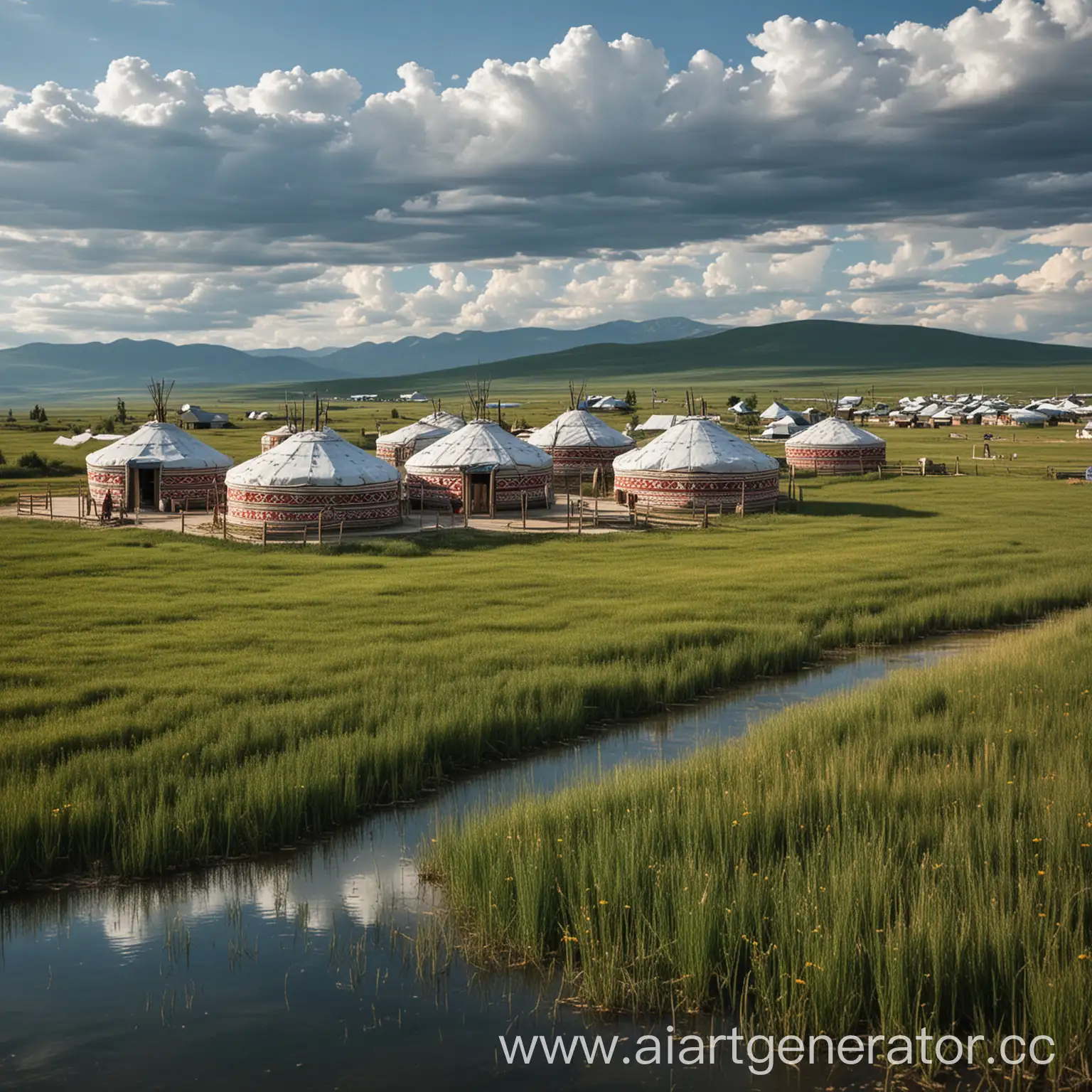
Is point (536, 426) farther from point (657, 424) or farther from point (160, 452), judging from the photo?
point (160, 452)

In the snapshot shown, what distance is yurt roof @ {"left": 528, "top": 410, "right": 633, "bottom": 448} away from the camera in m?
54.7

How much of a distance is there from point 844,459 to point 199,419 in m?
65.2

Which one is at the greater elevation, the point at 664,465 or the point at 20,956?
the point at 664,465

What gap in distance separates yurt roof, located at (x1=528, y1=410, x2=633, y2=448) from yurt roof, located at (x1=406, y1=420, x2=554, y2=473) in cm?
922

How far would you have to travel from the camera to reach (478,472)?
4306cm

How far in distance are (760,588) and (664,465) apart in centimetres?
1687

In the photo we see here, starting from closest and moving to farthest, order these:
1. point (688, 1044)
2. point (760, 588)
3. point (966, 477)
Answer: point (688, 1044)
point (760, 588)
point (966, 477)

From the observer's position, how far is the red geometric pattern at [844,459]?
60656 mm

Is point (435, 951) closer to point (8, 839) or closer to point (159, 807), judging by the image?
A: point (159, 807)

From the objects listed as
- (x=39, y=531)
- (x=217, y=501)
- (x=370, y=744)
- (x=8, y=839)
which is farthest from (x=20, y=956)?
(x=217, y=501)

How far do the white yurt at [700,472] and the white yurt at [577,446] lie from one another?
30.1 ft

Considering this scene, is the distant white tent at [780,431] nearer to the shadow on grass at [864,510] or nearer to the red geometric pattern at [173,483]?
the shadow on grass at [864,510]

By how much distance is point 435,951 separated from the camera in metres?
10.5

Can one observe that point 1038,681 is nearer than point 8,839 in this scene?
No
